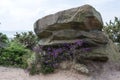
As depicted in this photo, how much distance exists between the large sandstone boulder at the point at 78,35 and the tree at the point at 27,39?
6720 mm

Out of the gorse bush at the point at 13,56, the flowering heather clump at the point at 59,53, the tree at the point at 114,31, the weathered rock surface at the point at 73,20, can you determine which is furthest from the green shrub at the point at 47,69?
the tree at the point at 114,31

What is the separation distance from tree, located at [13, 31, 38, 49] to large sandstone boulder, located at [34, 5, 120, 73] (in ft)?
22.0

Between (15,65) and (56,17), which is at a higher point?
(56,17)

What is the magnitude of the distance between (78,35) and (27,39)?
25.0 ft

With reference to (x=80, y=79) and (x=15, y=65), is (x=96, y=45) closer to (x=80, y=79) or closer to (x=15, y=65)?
(x=80, y=79)

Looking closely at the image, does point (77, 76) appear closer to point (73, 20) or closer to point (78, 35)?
point (78, 35)

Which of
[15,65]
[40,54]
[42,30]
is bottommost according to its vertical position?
[15,65]

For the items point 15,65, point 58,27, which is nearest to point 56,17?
point 58,27

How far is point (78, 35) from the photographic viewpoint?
796 centimetres

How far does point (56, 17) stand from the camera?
26.8 feet

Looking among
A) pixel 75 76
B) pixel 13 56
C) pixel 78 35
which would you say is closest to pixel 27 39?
pixel 13 56

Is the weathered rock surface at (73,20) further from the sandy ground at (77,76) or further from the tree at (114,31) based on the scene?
the tree at (114,31)

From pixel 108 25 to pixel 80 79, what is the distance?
678 cm

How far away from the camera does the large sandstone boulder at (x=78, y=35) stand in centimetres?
786
